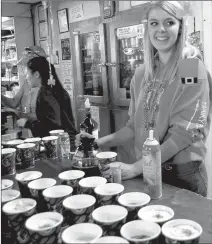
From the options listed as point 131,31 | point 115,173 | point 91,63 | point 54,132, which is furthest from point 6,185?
point 91,63

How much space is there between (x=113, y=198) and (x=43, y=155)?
36.6 inches

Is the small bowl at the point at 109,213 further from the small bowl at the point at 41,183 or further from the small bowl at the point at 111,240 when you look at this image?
the small bowl at the point at 41,183

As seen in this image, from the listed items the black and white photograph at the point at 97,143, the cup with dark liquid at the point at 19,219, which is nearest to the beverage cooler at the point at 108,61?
the black and white photograph at the point at 97,143

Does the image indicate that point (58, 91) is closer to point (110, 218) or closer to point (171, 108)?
point (171, 108)

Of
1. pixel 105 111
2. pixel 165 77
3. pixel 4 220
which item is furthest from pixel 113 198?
pixel 105 111

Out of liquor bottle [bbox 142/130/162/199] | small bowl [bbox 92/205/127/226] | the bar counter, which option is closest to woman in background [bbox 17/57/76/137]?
the bar counter

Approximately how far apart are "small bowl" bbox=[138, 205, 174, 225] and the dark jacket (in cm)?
89

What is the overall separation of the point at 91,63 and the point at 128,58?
458mm

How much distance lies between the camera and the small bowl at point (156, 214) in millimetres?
984

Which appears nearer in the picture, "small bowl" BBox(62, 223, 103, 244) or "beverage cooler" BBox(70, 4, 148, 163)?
"small bowl" BBox(62, 223, 103, 244)

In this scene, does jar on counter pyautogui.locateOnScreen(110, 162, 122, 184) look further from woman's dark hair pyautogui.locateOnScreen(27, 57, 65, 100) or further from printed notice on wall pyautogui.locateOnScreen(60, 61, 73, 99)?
printed notice on wall pyautogui.locateOnScreen(60, 61, 73, 99)

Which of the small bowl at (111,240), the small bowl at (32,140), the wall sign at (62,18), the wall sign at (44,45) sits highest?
the wall sign at (62,18)

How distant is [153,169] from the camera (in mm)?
1332

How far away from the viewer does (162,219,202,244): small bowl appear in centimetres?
85
